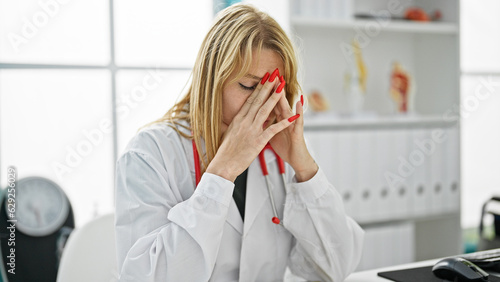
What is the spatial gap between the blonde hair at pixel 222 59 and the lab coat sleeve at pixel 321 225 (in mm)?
255

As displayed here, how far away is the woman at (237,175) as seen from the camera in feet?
4.34

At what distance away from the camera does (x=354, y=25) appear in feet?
8.92

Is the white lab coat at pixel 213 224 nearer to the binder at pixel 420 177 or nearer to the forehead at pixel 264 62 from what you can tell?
the forehead at pixel 264 62

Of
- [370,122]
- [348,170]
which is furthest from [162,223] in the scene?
[370,122]

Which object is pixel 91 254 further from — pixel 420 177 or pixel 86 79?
pixel 420 177

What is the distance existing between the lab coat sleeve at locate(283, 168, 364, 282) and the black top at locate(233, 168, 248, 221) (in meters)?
0.12

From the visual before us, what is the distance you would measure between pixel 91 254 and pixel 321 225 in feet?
2.00

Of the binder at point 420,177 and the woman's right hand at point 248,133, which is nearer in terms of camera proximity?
the woman's right hand at point 248,133

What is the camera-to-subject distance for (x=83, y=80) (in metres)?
2.51

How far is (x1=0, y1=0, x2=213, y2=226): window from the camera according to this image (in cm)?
237

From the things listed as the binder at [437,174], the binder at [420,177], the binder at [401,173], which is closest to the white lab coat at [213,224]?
the binder at [401,173]

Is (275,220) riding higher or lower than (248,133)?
lower

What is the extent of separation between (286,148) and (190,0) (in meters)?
1.46

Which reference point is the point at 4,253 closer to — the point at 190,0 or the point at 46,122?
the point at 46,122
